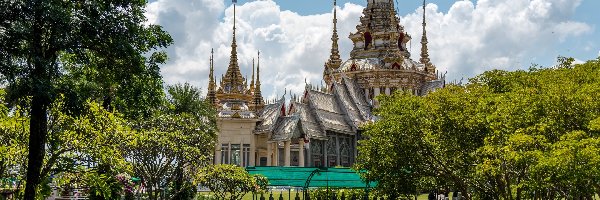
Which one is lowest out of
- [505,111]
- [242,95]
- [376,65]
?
[505,111]

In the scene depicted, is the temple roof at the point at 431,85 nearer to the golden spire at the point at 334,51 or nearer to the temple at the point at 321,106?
the temple at the point at 321,106

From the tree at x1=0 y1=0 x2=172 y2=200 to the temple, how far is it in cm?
3781

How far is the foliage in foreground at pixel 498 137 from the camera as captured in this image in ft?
67.2

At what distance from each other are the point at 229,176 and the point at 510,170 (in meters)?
12.4

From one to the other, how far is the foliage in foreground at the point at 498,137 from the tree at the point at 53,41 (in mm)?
10795

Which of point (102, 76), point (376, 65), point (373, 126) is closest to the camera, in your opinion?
point (102, 76)

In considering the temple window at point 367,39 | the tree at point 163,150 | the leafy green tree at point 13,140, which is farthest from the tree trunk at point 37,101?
the temple window at point 367,39

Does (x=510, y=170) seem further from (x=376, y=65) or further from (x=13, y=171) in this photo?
(x=376, y=65)

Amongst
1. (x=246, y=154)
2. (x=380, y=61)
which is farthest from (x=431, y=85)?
(x=246, y=154)

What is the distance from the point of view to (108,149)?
2095 cm

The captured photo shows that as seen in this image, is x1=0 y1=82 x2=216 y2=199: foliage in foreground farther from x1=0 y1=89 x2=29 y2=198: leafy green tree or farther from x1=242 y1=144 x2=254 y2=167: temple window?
x1=242 y1=144 x2=254 y2=167: temple window

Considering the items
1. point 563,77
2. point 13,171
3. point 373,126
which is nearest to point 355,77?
point 373,126

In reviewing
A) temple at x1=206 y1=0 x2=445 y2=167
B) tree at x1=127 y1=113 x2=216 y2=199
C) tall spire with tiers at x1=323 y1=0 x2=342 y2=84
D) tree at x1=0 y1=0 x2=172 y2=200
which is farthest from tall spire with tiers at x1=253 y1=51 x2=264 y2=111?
tree at x1=0 y1=0 x2=172 y2=200

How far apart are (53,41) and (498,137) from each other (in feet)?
46.3
